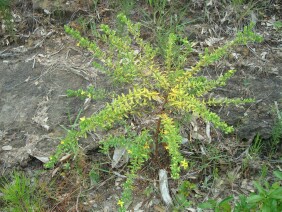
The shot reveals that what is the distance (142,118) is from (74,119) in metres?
0.52

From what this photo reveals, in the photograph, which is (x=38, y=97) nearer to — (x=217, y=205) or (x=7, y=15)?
(x=7, y=15)

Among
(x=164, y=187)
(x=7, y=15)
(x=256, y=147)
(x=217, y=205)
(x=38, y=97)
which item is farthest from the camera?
(x=7, y=15)

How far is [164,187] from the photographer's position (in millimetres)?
2508

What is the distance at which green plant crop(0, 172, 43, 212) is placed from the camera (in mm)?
2125

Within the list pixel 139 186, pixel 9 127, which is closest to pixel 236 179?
pixel 139 186

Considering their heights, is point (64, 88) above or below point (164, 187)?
above

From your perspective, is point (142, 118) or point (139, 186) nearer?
point (139, 186)

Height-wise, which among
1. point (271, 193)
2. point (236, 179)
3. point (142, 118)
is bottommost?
point (236, 179)

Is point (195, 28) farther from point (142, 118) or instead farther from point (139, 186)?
point (139, 186)

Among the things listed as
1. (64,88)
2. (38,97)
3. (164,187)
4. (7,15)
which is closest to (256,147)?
(164,187)

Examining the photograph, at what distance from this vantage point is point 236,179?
258 centimetres

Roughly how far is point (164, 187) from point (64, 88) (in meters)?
1.21

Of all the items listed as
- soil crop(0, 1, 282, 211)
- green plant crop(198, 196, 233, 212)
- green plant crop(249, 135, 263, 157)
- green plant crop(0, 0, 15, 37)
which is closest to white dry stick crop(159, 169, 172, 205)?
soil crop(0, 1, 282, 211)

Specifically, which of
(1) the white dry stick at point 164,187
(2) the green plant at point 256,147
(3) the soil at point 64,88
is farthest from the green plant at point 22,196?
(2) the green plant at point 256,147
